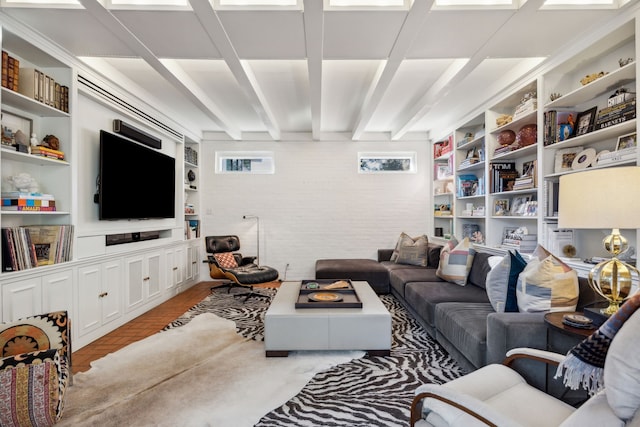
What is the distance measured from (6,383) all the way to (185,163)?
3812 millimetres

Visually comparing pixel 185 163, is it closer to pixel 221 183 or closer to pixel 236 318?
pixel 221 183

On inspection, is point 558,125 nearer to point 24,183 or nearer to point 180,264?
point 24,183

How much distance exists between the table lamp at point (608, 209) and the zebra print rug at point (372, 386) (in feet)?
3.59

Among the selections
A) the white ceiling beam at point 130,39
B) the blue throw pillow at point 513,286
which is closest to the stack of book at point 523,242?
the blue throw pillow at point 513,286

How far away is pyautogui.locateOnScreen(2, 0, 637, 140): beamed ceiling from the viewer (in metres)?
2.04

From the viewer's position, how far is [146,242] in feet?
12.5

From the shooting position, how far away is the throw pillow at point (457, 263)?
10.8ft

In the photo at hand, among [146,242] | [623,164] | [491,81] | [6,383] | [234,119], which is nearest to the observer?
[6,383]

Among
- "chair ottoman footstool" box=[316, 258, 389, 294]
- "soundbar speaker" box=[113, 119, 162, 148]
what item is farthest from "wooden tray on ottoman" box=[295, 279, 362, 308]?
"soundbar speaker" box=[113, 119, 162, 148]

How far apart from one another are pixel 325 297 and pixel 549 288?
165 centimetres

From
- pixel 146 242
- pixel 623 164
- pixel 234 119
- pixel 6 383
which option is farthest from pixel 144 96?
pixel 623 164

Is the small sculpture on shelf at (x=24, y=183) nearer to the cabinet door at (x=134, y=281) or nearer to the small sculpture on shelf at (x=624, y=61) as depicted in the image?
the cabinet door at (x=134, y=281)

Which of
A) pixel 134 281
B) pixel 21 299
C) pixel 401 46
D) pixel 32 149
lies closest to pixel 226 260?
pixel 134 281

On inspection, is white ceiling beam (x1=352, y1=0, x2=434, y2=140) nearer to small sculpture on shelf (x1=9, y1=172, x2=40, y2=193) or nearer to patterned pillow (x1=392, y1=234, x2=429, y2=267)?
patterned pillow (x1=392, y1=234, x2=429, y2=267)
